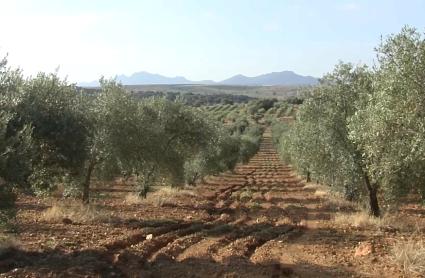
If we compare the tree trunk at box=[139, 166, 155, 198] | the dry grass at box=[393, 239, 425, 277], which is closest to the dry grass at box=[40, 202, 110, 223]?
the tree trunk at box=[139, 166, 155, 198]

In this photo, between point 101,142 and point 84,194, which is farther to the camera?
point 84,194

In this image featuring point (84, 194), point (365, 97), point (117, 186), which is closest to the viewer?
point (365, 97)

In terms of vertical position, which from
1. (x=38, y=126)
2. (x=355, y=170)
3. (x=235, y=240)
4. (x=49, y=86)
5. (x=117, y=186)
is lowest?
(x=117, y=186)

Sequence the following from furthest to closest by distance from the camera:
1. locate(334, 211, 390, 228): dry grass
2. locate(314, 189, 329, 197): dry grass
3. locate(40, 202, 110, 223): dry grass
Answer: locate(314, 189, 329, 197): dry grass, locate(334, 211, 390, 228): dry grass, locate(40, 202, 110, 223): dry grass

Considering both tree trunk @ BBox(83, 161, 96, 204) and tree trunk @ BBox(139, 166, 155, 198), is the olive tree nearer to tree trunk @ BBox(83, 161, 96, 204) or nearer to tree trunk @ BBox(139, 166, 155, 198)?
tree trunk @ BBox(139, 166, 155, 198)

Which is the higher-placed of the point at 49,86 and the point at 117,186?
the point at 49,86

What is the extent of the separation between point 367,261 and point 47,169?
39.3 feet

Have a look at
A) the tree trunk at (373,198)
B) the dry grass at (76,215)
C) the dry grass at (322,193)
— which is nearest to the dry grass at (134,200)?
the dry grass at (76,215)

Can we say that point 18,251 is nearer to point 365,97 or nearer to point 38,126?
point 38,126

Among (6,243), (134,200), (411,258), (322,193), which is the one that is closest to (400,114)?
(411,258)

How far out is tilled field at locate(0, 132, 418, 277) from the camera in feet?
46.0

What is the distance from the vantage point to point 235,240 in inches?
743

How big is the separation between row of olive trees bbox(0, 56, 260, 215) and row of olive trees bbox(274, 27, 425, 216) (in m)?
8.50

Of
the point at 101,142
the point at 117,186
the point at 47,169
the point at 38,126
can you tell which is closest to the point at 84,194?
the point at 101,142
